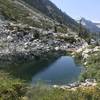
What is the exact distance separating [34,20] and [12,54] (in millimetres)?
67191

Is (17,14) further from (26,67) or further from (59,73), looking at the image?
(59,73)

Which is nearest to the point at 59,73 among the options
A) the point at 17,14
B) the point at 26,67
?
the point at 26,67

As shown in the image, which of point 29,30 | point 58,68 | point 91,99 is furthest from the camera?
point 29,30

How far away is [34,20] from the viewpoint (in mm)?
165625

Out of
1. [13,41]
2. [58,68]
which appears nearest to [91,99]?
[58,68]

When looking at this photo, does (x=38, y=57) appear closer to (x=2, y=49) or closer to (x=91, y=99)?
(x=2, y=49)

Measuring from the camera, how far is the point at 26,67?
88062mm

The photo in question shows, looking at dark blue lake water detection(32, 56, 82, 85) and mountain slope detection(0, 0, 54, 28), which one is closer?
dark blue lake water detection(32, 56, 82, 85)

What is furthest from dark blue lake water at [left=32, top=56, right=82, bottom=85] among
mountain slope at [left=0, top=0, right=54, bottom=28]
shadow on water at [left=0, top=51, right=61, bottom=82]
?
mountain slope at [left=0, top=0, right=54, bottom=28]

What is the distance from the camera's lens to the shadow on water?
7619 cm

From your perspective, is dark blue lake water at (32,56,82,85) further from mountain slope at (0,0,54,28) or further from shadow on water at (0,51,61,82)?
mountain slope at (0,0,54,28)

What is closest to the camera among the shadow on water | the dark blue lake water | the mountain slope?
the dark blue lake water

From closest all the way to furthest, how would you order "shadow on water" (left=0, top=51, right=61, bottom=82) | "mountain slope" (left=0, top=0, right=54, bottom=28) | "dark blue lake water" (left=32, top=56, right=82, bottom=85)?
1. "dark blue lake water" (left=32, top=56, right=82, bottom=85)
2. "shadow on water" (left=0, top=51, right=61, bottom=82)
3. "mountain slope" (left=0, top=0, right=54, bottom=28)

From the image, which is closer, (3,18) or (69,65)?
(69,65)
